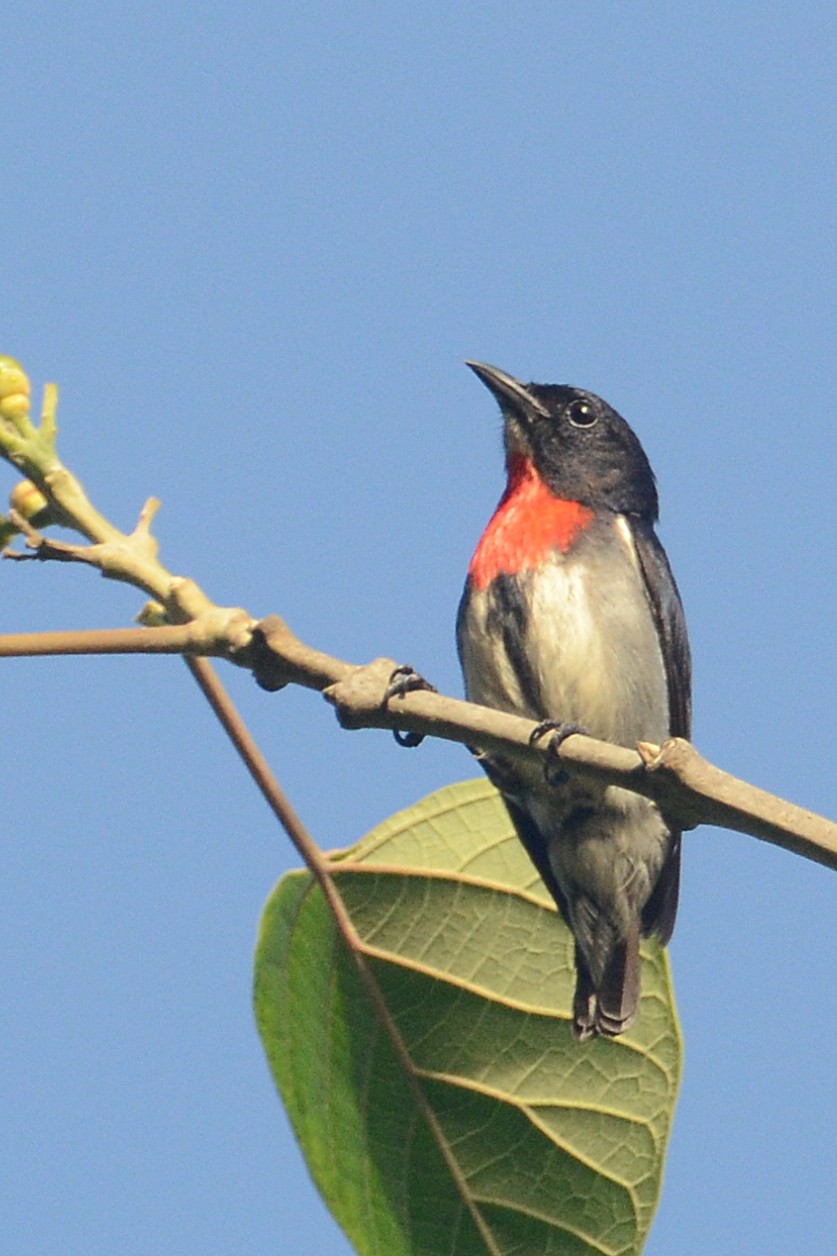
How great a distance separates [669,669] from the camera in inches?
193

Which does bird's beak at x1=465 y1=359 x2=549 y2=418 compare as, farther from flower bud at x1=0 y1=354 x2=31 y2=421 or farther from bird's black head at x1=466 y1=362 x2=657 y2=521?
flower bud at x1=0 y1=354 x2=31 y2=421

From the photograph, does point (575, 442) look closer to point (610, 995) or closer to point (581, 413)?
point (581, 413)

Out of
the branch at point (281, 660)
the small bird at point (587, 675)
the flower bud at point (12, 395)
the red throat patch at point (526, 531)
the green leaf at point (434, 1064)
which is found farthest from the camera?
the red throat patch at point (526, 531)

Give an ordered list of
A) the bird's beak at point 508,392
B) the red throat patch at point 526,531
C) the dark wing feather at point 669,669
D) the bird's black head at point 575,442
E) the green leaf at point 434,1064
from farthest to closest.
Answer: the bird's beak at point 508,392 → the bird's black head at point 575,442 → the dark wing feather at point 669,669 → the red throat patch at point 526,531 → the green leaf at point 434,1064

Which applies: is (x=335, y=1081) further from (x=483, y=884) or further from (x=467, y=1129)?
(x=483, y=884)

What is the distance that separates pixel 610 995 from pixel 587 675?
100cm

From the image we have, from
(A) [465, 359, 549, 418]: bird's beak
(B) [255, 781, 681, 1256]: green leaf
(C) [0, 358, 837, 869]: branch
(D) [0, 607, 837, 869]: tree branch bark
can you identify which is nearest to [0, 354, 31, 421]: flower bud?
(C) [0, 358, 837, 869]: branch

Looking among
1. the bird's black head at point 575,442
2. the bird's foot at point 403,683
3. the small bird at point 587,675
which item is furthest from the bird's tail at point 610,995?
the bird's black head at point 575,442

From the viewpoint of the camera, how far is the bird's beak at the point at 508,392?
553 centimetres

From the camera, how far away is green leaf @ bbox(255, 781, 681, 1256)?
122 inches

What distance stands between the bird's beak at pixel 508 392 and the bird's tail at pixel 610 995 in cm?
182

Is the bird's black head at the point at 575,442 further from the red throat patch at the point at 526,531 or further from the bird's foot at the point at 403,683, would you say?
the bird's foot at the point at 403,683

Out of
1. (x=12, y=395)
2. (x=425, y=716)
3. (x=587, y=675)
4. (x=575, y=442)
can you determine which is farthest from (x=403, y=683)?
(x=575, y=442)

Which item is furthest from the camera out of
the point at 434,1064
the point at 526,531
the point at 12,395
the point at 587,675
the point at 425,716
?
the point at 526,531
